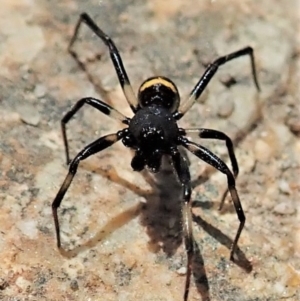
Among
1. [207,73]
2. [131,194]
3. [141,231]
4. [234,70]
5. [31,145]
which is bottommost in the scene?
[141,231]

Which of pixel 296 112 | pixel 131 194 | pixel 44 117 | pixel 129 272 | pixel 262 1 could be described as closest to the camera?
pixel 129 272

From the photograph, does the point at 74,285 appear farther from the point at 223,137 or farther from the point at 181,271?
the point at 223,137

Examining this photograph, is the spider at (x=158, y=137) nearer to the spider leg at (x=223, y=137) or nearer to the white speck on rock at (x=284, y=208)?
the spider leg at (x=223, y=137)

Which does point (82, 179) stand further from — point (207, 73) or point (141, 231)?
point (207, 73)

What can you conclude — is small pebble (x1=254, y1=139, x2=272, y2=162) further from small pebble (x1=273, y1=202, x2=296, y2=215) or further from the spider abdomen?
the spider abdomen

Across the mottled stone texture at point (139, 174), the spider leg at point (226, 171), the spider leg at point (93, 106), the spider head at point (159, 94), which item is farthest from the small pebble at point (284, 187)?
the spider leg at point (93, 106)

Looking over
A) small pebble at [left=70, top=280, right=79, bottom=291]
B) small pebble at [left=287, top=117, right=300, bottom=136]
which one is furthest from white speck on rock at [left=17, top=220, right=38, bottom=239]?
small pebble at [left=287, top=117, right=300, bottom=136]

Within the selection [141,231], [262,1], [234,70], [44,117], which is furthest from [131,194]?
[262,1]
